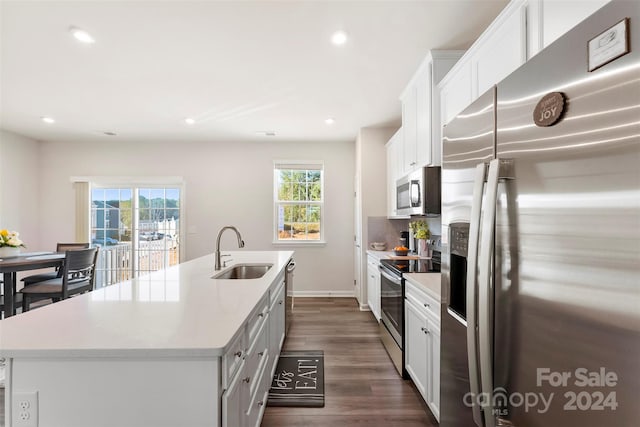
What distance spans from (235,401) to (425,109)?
8.43 ft

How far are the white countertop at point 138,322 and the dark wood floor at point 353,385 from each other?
998 millimetres

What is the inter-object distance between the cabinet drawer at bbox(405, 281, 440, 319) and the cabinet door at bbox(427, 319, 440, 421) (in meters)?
0.08

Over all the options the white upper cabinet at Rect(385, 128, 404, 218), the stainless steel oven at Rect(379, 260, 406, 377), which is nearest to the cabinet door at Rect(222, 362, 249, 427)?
the stainless steel oven at Rect(379, 260, 406, 377)

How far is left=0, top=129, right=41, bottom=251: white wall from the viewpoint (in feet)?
15.2

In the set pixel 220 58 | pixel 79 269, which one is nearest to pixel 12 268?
pixel 79 269

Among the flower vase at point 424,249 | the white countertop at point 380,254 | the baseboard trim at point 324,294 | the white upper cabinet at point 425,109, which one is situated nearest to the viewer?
the white upper cabinet at point 425,109

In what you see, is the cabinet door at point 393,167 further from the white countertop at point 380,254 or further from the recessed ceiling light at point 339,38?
the recessed ceiling light at point 339,38

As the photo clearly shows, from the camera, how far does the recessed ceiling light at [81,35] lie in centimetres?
219

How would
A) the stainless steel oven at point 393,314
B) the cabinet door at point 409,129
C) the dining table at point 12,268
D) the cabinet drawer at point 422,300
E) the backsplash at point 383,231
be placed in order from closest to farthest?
the cabinet drawer at point 422,300, the stainless steel oven at point 393,314, the cabinet door at point 409,129, the dining table at point 12,268, the backsplash at point 383,231

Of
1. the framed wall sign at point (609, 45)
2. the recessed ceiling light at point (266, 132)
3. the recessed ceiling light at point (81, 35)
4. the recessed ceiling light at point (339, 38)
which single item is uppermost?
the recessed ceiling light at point (81, 35)

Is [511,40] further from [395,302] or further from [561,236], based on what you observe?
[395,302]

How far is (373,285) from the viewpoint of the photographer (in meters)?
3.81

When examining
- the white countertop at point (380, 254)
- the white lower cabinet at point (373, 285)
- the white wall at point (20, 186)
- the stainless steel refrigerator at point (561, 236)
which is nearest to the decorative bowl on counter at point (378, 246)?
the white countertop at point (380, 254)

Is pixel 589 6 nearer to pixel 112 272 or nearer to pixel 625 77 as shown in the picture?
pixel 625 77
